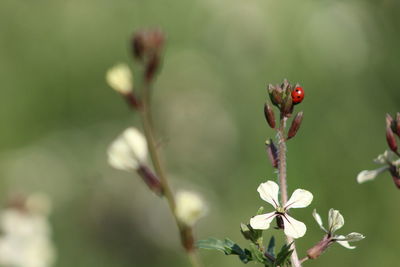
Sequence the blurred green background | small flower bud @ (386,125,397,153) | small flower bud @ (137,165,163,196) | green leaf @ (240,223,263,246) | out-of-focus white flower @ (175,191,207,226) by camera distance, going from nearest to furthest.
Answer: green leaf @ (240,223,263,246) < small flower bud @ (386,125,397,153) < out-of-focus white flower @ (175,191,207,226) < small flower bud @ (137,165,163,196) < the blurred green background

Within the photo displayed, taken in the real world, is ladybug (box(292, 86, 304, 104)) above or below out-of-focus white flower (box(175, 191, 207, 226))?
above

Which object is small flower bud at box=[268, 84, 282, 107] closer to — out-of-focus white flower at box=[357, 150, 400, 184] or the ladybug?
the ladybug

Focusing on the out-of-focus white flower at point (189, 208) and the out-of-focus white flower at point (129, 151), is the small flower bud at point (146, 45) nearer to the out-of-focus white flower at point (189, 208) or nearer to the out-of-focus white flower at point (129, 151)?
the out-of-focus white flower at point (129, 151)

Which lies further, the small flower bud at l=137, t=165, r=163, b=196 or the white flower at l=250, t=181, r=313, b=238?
the small flower bud at l=137, t=165, r=163, b=196

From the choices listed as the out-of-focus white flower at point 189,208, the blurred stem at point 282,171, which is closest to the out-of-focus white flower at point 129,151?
the out-of-focus white flower at point 189,208

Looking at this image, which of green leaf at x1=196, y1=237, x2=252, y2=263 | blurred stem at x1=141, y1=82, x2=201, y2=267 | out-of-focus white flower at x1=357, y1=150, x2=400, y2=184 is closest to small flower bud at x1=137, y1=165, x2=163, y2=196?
blurred stem at x1=141, y1=82, x2=201, y2=267
